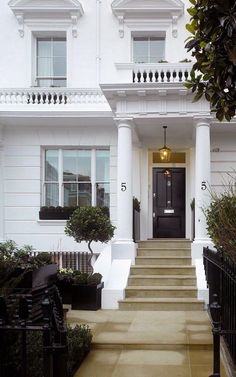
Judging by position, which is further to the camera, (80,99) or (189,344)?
(80,99)

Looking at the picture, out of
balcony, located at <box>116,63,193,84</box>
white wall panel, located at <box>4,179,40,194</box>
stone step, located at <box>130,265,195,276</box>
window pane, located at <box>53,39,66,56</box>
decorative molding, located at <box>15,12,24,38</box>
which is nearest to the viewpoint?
stone step, located at <box>130,265,195,276</box>

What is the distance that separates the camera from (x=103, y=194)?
1552 cm

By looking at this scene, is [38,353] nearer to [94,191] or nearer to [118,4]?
[94,191]

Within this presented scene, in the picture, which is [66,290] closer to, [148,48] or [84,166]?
[84,166]

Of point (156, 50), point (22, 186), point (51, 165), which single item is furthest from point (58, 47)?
point (22, 186)

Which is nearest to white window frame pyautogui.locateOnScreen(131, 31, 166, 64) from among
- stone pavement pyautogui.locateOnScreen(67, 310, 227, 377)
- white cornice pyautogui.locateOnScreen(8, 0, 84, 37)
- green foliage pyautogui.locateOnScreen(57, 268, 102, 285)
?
white cornice pyautogui.locateOnScreen(8, 0, 84, 37)

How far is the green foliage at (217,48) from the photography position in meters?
3.29

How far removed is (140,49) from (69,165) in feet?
14.6

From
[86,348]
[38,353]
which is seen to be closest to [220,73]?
[38,353]

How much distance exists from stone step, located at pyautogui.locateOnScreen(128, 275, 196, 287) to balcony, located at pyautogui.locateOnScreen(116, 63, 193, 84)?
15.7 ft

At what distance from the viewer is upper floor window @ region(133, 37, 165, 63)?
15.9 metres

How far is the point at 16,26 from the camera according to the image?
15.9m

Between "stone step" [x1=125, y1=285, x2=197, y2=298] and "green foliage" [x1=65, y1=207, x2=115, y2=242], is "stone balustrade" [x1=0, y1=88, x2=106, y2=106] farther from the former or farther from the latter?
"stone step" [x1=125, y1=285, x2=197, y2=298]

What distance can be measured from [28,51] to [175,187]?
6.46m
